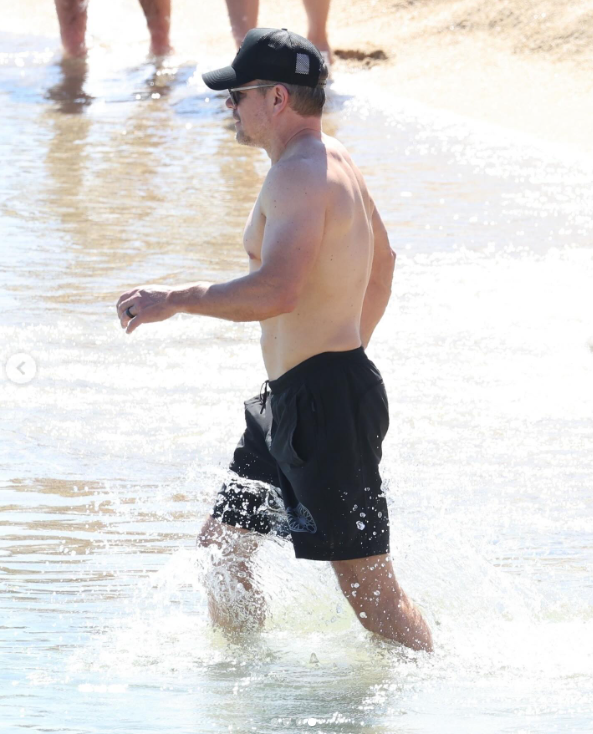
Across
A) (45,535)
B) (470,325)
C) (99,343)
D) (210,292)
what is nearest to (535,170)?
(470,325)

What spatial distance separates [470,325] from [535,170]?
371 cm

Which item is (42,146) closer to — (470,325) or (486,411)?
(470,325)

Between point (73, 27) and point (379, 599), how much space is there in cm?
1327

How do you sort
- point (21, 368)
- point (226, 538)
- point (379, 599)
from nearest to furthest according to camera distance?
point (379, 599) → point (226, 538) → point (21, 368)

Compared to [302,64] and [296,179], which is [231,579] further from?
[302,64]

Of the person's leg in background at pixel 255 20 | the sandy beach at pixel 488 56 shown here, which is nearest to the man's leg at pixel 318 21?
the person's leg in background at pixel 255 20

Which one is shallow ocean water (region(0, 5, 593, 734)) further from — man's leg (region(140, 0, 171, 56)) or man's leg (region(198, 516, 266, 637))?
man's leg (region(140, 0, 171, 56))

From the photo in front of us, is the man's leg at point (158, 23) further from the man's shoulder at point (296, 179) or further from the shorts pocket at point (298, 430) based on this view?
the shorts pocket at point (298, 430)

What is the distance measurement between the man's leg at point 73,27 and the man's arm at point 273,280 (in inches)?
510

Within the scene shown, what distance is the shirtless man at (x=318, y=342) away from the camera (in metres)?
3.12

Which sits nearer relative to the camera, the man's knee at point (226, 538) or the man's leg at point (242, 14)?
the man's knee at point (226, 538)

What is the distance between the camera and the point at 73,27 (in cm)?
1541

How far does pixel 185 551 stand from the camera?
3857 mm

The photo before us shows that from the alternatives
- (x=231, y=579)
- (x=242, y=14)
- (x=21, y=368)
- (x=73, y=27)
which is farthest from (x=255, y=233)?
(x=73, y=27)
